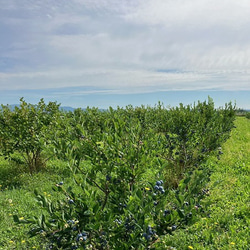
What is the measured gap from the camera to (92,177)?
2.69m

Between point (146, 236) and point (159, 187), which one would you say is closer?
point (146, 236)

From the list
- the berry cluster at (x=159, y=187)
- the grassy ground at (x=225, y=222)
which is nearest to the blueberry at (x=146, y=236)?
the berry cluster at (x=159, y=187)

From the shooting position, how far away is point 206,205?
227cm

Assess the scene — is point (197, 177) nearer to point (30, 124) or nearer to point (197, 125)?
point (197, 125)

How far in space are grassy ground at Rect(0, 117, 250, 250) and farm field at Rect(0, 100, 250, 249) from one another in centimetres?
2

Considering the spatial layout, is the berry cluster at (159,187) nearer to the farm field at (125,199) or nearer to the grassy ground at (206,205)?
the farm field at (125,199)

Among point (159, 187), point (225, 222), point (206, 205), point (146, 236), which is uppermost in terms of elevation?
point (159, 187)

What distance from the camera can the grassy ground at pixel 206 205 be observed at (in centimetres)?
412

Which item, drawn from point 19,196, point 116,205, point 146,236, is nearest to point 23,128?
point 19,196

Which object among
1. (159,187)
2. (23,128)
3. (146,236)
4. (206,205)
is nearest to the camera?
(146,236)

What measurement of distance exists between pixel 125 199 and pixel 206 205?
800 mm

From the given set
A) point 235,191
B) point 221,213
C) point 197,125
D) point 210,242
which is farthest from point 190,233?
point 197,125

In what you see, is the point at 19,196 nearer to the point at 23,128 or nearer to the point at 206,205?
the point at 23,128

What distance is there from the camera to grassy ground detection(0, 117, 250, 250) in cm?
412
